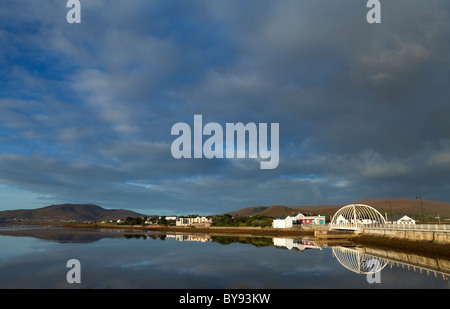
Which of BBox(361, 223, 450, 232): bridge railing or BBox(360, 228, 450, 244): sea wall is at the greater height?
BBox(361, 223, 450, 232): bridge railing

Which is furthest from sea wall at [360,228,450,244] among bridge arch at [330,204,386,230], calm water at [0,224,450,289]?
bridge arch at [330,204,386,230]

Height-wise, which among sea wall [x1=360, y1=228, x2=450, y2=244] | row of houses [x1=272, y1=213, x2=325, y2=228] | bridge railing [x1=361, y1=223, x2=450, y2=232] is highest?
bridge railing [x1=361, y1=223, x2=450, y2=232]

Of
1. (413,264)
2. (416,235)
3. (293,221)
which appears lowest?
(293,221)

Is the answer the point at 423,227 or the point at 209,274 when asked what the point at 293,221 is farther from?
the point at 209,274

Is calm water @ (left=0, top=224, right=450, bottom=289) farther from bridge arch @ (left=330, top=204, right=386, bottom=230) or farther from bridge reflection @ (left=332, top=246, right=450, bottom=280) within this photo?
bridge arch @ (left=330, top=204, right=386, bottom=230)

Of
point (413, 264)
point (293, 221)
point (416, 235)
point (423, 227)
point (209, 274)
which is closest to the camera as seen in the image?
point (209, 274)

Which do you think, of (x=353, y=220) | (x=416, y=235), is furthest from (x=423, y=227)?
(x=353, y=220)

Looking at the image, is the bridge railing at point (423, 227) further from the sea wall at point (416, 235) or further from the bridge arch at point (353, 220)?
the bridge arch at point (353, 220)

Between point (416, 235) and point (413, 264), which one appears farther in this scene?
point (416, 235)

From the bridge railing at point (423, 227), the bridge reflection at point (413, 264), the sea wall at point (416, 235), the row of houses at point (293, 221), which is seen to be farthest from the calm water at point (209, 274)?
the row of houses at point (293, 221)

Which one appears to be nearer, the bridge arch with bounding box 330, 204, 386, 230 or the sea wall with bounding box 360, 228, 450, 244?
the sea wall with bounding box 360, 228, 450, 244

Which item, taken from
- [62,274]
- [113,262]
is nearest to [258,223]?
[113,262]

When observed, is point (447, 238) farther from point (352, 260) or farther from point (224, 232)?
point (224, 232)
